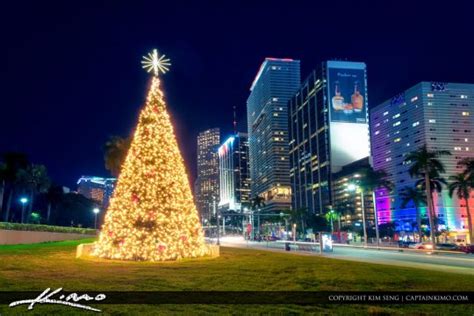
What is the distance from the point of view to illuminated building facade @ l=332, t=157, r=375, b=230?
160m

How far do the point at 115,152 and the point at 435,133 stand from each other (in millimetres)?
136862

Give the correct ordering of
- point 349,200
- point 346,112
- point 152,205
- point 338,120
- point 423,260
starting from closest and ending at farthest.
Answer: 1. point 152,205
2. point 423,260
3. point 349,200
4. point 338,120
5. point 346,112

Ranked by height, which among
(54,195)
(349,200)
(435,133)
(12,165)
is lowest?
(54,195)

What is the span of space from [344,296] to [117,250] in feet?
47.7

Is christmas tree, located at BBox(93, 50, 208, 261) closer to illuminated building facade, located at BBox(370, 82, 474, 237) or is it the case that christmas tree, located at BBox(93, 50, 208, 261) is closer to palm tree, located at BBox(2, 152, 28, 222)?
palm tree, located at BBox(2, 152, 28, 222)

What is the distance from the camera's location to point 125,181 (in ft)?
76.1

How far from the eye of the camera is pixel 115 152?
189 feet

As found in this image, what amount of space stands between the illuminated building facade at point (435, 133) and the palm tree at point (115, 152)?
394 ft

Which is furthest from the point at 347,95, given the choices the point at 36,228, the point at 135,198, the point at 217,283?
the point at 217,283

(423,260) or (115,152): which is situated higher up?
(115,152)

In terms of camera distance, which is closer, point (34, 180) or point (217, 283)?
point (217, 283)

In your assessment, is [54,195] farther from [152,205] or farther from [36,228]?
[152,205]

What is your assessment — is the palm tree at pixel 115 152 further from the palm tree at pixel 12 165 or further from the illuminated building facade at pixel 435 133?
the illuminated building facade at pixel 435 133

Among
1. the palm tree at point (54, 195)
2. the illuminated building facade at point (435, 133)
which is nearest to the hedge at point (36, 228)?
the palm tree at point (54, 195)
